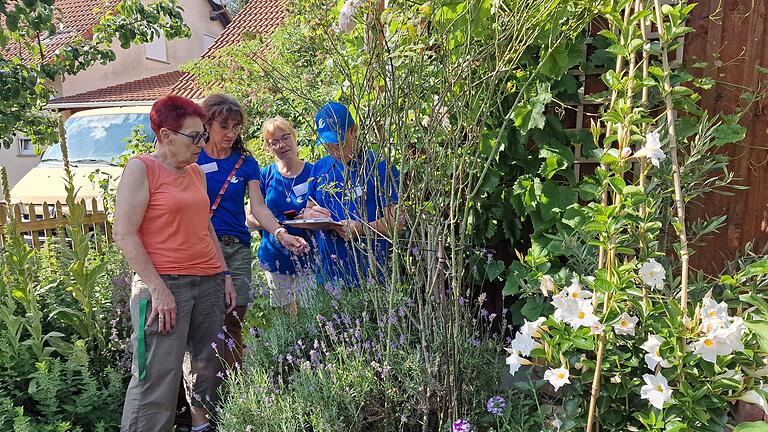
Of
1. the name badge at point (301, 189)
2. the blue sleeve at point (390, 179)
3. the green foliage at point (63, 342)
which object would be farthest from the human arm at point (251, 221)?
the blue sleeve at point (390, 179)

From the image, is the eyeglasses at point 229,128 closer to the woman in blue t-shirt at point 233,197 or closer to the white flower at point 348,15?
the woman in blue t-shirt at point 233,197

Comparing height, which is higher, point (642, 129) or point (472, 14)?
point (472, 14)

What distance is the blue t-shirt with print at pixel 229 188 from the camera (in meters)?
3.11

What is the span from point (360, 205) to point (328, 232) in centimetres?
65

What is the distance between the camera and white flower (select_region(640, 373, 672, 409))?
1.56 m

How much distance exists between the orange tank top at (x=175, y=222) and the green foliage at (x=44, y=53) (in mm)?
1905

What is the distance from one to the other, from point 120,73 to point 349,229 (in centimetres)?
1917

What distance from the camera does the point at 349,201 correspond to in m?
2.57

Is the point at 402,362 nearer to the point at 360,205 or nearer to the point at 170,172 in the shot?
the point at 360,205

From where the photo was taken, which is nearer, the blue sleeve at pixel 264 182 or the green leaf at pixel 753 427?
the green leaf at pixel 753 427

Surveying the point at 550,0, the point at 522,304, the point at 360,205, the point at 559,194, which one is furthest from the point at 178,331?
the point at 550,0

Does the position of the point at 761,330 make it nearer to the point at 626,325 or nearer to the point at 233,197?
the point at 626,325

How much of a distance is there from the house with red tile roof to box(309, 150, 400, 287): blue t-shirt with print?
14.3m

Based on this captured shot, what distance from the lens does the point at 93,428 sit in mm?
2963
